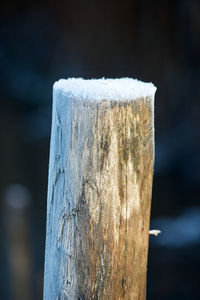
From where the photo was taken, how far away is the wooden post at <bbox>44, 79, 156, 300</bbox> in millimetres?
1367

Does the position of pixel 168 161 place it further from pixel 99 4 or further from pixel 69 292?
pixel 69 292

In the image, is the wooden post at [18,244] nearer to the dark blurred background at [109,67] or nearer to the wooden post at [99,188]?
the wooden post at [99,188]

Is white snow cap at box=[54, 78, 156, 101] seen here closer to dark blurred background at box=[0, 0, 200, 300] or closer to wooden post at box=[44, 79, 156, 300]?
wooden post at box=[44, 79, 156, 300]

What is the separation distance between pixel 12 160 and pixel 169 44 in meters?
2.87

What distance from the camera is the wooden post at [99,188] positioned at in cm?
137

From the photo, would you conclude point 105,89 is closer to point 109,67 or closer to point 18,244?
point 18,244

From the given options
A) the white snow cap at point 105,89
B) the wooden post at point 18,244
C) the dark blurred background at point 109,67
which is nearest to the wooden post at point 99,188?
the white snow cap at point 105,89

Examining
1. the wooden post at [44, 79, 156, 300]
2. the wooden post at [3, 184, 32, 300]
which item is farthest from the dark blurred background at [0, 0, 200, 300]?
the wooden post at [44, 79, 156, 300]

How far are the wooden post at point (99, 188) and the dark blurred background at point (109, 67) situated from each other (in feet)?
16.4

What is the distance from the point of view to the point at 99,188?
1392mm

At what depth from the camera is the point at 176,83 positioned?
7.86m

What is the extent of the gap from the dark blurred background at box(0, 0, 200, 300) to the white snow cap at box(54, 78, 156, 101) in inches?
198

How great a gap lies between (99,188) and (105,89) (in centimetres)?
27

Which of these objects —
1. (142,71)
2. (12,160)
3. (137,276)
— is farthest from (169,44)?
(137,276)
